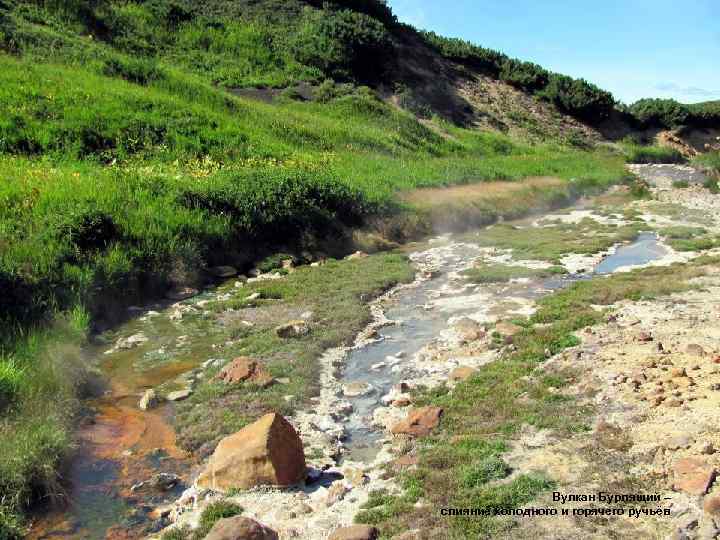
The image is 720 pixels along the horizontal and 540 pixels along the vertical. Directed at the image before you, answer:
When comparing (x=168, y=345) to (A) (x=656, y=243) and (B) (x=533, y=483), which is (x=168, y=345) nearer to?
(B) (x=533, y=483)

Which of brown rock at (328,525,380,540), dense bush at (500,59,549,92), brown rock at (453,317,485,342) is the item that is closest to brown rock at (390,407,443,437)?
brown rock at (328,525,380,540)

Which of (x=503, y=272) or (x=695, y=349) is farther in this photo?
(x=503, y=272)

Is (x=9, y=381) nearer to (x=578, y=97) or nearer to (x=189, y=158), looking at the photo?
(x=189, y=158)

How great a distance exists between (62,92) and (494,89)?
42446 millimetres

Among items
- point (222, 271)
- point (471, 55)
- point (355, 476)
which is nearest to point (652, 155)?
point (471, 55)

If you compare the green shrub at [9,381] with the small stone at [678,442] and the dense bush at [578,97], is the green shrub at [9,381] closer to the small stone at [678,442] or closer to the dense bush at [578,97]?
the small stone at [678,442]

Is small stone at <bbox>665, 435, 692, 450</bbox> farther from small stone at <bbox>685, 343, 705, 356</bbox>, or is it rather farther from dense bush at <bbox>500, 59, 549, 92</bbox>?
dense bush at <bbox>500, 59, 549, 92</bbox>

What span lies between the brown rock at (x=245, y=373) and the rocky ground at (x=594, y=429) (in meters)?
0.91

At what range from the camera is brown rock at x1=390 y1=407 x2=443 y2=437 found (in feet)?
26.2

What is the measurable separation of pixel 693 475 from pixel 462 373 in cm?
396

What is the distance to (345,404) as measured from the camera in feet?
29.9

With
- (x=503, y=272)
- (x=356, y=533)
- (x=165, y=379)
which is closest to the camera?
(x=356, y=533)

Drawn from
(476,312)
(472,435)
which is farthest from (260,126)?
(472,435)

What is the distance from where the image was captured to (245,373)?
9.68 m
